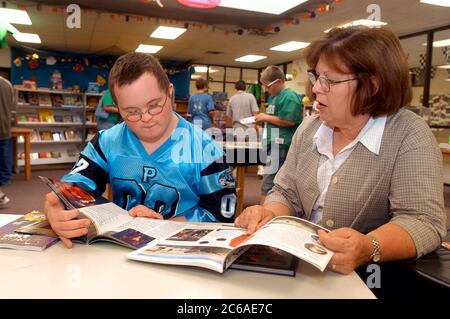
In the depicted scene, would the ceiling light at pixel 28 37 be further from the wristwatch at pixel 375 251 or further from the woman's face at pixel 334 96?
the wristwatch at pixel 375 251

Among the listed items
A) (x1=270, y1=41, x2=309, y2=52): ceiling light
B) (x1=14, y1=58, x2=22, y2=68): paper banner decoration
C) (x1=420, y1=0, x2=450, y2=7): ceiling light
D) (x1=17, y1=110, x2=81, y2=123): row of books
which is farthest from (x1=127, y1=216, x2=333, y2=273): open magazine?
(x1=14, y1=58, x2=22, y2=68): paper banner decoration

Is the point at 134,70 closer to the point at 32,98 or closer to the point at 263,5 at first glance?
the point at 263,5

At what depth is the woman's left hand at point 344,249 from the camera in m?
0.86

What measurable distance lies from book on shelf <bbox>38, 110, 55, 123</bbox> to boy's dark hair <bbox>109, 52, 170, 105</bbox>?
7.26 meters

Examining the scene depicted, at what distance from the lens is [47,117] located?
787 centimetres

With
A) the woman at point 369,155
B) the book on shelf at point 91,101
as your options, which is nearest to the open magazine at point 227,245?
the woman at point 369,155

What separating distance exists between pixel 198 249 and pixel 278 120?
315 centimetres

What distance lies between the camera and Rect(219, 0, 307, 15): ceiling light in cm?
569

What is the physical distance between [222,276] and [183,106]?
407 inches

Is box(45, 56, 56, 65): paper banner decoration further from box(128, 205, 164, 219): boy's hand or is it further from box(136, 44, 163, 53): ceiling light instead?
box(128, 205, 164, 219): boy's hand

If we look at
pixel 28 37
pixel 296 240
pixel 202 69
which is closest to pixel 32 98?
pixel 28 37

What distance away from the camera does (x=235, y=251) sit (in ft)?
2.91

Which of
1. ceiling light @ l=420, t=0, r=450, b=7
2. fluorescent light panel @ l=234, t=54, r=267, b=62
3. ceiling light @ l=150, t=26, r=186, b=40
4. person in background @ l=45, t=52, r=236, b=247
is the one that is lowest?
person in background @ l=45, t=52, r=236, b=247

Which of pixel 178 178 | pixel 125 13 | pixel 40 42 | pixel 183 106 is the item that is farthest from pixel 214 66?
pixel 178 178
